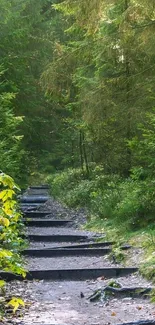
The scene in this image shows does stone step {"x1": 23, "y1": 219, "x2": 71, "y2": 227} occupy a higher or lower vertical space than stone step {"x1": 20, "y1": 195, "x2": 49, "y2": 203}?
lower

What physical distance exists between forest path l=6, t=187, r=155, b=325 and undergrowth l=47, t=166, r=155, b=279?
43cm

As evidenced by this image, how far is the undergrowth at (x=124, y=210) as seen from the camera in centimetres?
1023

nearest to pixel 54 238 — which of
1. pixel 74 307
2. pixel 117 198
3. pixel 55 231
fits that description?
pixel 55 231

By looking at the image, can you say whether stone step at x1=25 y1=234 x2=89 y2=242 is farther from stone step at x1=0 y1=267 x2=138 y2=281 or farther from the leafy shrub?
stone step at x1=0 y1=267 x2=138 y2=281

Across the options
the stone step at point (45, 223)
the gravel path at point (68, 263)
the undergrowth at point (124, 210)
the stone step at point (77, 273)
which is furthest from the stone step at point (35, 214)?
the stone step at point (77, 273)

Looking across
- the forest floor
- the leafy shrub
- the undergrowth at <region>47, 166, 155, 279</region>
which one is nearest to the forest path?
the forest floor

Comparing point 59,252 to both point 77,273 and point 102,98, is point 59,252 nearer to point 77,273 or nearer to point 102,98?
point 77,273

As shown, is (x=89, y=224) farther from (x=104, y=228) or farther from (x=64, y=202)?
(x=64, y=202)

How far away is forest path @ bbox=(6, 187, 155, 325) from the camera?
6.30 m

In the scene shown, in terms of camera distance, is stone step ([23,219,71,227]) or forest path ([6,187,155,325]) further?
stone step ([23,219,71,227])

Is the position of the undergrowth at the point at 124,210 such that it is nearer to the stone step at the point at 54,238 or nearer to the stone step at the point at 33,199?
the stone step at the point at 54,238

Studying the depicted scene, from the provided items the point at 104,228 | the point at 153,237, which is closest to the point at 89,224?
the point at 104,228

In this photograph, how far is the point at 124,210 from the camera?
12094 millimetres

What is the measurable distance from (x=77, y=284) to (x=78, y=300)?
1142 mm
